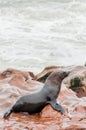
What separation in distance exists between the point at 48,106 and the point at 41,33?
40.9 feet

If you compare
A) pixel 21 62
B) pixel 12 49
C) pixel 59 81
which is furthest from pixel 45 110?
pixel 12 49

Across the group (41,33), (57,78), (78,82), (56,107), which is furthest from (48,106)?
(41,33)

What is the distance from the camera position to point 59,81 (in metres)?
6.46

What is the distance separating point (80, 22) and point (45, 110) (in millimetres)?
14232

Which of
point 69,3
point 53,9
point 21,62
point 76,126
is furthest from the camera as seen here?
point 69,3

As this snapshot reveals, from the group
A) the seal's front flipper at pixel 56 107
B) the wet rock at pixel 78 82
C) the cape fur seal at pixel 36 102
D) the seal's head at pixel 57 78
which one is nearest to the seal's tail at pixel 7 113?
the cape fur seal at pixel 36 102

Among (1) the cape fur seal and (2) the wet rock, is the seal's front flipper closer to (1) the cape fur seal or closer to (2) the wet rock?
(1) the cape fur seal

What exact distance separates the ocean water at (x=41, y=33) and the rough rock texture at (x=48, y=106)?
528 centimetres

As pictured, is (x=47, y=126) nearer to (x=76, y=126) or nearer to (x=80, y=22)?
(x=76, y=126)

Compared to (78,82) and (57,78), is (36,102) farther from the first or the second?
(78,82)

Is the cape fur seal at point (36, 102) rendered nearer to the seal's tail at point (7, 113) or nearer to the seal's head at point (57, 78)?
the seal's tail at point (7, 113)

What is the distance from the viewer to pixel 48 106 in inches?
241

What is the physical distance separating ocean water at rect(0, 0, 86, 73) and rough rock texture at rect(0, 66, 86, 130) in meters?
5.28

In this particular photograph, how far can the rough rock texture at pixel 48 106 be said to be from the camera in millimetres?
5688
